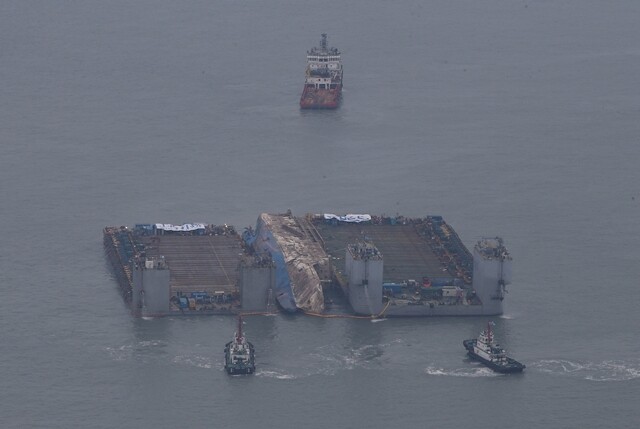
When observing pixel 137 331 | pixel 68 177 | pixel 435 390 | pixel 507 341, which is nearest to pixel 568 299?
pixel 507 341

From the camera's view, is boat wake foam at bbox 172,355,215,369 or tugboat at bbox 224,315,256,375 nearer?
tugboat at bbox 224,315,256,375

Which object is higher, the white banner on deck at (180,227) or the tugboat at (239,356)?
the white banner on deck at (180,227)

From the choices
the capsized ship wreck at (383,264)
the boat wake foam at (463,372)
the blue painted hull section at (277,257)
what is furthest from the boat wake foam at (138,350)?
the boat wake foam at (463,372)

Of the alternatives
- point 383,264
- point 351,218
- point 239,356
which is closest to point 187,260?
point 383,264

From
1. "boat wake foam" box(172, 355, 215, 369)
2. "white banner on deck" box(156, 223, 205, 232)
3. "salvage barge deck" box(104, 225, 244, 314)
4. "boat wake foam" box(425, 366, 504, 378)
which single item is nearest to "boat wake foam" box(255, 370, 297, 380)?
"boat wake foam" box(172, 355, 215, 369)

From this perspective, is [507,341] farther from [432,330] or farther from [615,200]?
[615,200]

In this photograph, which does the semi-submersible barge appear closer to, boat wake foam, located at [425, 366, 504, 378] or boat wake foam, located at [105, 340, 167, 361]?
boat wake foam, located at [105, 340, 167, 361]

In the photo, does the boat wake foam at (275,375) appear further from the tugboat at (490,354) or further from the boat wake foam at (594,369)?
the boat wake foam at (594,369)
